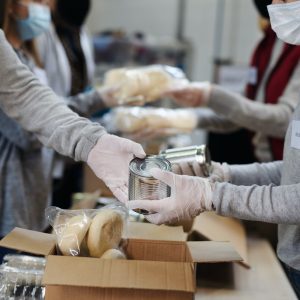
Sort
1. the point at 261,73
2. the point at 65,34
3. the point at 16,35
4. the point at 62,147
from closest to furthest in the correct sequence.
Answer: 1. the point at 62,147
2. the point at 16,35
3. the point at 261,73
4. the point at 65,34

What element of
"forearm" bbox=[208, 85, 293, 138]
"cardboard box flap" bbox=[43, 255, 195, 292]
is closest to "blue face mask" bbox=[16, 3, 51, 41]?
"forearm" bbox=[208, 85, 293, 138]

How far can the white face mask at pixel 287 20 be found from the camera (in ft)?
3.70

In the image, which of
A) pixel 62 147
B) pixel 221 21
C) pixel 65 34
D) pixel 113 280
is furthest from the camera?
pixel 221 21

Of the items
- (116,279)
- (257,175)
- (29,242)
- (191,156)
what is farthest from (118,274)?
(257,175)

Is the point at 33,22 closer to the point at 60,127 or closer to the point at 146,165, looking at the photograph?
the point at 60,127

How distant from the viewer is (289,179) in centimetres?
109

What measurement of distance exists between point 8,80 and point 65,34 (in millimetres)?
1272

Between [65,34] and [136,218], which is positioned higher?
[65,34]

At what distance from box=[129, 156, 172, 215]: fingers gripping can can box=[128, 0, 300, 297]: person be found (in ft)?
0.06

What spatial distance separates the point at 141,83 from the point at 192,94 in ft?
0.78

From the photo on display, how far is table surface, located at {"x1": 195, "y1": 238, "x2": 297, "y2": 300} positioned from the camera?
1372 mm

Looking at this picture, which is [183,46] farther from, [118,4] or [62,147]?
→ [62,147]

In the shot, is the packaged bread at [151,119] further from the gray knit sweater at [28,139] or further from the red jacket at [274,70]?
the gray knit sweater at [28,139]

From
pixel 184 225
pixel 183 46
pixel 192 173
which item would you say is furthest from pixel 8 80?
pixel 183 46
